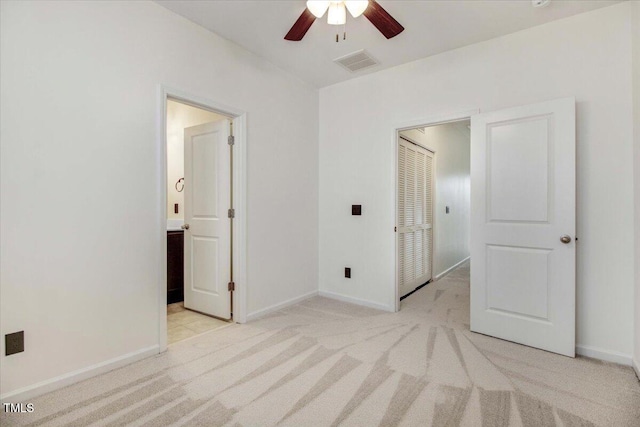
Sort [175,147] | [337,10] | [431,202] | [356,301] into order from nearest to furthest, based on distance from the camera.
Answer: [337,10], [356,301], [175,147], [431,202]

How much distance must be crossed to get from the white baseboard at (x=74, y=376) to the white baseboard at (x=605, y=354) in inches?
132

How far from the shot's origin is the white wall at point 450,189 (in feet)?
16.4

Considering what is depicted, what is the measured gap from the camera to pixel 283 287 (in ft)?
11.6

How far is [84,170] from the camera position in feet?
6.61

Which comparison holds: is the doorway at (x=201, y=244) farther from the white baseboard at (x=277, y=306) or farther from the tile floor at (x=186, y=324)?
the white baseboard at (x=277, y=306)

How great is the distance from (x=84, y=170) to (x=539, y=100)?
3.55 metres

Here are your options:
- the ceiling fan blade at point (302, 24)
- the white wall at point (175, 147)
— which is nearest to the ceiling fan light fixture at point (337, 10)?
the ceiling fan blade at point (302, 24)

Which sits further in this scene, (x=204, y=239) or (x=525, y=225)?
(x=204, y=239)

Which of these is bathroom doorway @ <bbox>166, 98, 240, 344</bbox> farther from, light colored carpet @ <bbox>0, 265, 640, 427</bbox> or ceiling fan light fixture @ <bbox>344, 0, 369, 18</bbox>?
ceiling fan light fixture @ <bbox>344, 0, 369, 18</bbox>

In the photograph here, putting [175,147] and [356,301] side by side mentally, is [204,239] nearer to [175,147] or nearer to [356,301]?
[175,147]

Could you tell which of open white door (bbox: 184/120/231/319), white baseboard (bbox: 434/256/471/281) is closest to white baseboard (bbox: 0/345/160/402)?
open white door (bbox: 184/120/231/319)

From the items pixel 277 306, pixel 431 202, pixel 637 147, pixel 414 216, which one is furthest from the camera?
pixel 431 202

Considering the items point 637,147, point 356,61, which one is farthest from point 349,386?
point 356,61

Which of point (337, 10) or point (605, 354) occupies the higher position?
point (337, 10)
